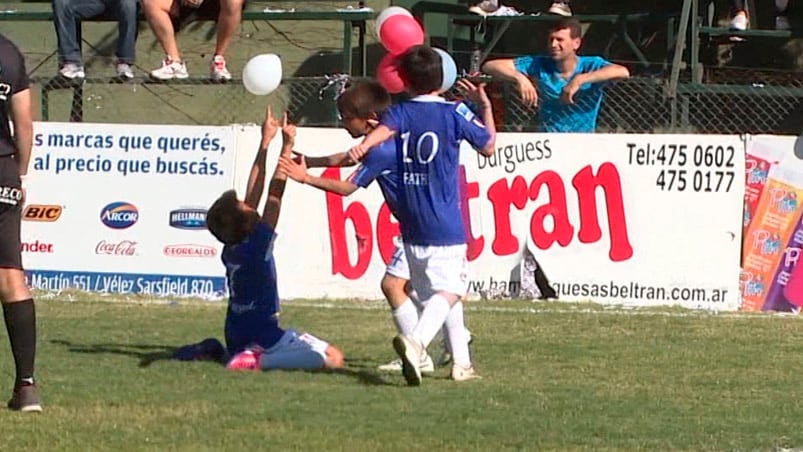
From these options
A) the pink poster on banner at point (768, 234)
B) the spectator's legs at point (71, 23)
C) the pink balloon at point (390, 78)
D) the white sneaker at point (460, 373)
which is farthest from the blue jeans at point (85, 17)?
Result: the white sneaker at point (460, 373)

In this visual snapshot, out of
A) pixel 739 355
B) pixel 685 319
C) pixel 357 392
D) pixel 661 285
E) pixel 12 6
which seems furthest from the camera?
pixel 12 6

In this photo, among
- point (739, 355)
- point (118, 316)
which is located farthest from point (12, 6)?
point (739, 355)

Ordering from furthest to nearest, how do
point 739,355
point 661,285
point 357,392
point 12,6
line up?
point 12,6 < point 661,285 < point 739,355 < point 357,392

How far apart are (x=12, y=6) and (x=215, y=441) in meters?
12.4

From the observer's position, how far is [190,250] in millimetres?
13500

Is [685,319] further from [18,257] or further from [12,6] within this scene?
[12,6]

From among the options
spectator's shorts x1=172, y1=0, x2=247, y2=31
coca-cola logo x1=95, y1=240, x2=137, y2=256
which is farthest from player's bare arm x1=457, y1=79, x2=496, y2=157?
spectator's shorts x1=172, y1=0, x2=247, y2=31

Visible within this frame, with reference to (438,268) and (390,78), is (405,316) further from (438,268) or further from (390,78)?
(390,78)

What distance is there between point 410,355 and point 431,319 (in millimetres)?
282

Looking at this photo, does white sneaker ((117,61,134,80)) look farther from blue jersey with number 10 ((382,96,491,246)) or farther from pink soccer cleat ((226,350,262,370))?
blue jersey with number 10 ((382,96,491,246))

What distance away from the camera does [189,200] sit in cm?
1353

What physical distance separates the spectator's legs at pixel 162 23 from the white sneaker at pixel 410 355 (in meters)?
7.75

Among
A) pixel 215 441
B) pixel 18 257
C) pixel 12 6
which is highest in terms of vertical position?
pixel 12 6

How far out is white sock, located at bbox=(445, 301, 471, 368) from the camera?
864 centimetres
